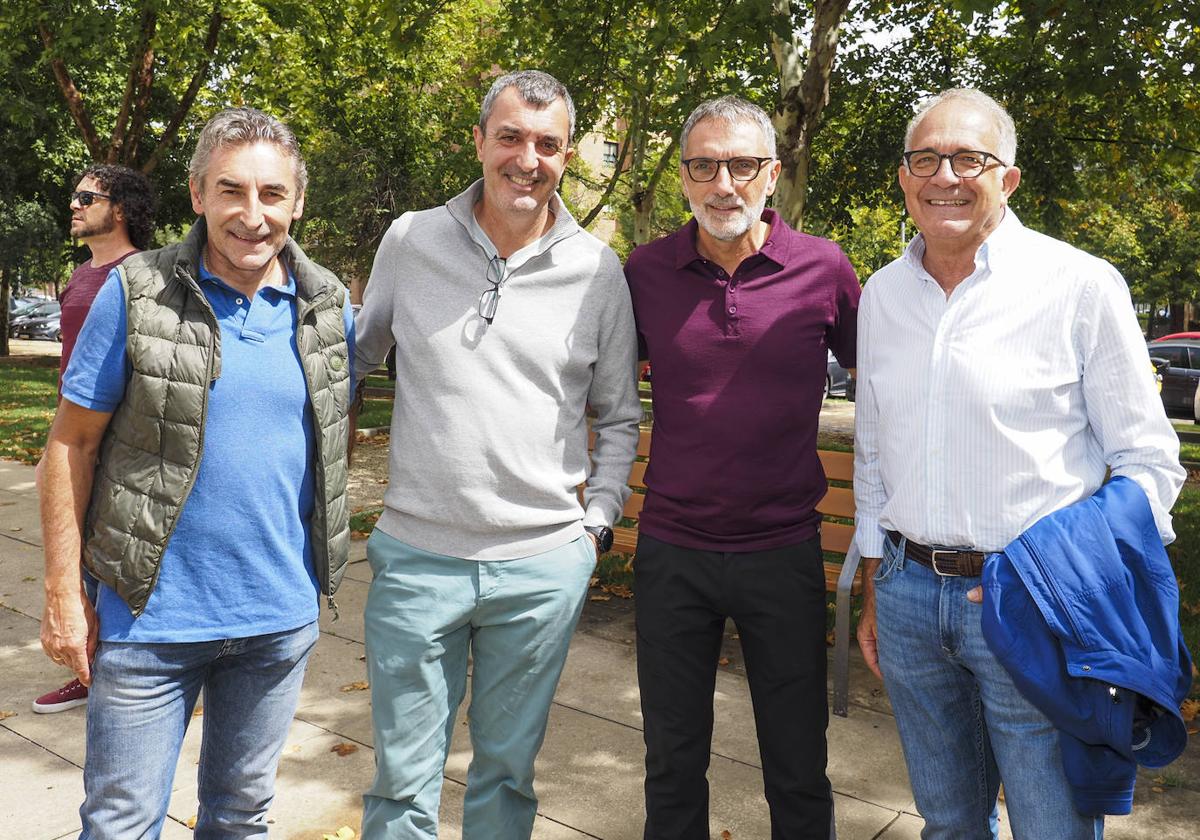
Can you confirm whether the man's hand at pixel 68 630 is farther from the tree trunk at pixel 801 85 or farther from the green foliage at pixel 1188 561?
the tree trunk at pixel 801 85

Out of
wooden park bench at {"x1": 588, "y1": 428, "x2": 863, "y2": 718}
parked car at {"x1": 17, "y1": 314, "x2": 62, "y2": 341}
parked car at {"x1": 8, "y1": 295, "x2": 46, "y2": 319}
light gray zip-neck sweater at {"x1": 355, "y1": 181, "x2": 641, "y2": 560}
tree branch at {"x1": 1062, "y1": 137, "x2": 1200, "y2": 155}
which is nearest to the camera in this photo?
light gray zip-neck sweater at {"x1": 355, "y1": 181, "x2": 641, "y2": 560}

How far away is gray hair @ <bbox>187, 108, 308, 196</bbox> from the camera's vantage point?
Answer: 2424 millimetres

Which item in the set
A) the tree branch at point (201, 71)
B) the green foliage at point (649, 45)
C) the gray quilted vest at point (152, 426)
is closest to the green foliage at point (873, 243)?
the green foliage at point (649, 45)

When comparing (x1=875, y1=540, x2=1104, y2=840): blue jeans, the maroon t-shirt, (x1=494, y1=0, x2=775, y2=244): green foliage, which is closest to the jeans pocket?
(x1=875, y1=540, x2=1104, y2=840): blue jeans

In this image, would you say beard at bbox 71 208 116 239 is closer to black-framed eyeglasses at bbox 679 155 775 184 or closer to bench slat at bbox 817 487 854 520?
black-framed eyeglasses at bbox 679 155 775 184

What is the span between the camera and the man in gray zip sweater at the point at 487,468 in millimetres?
2713

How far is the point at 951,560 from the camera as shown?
94.3 inches

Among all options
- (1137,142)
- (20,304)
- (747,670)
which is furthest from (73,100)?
(20,304)

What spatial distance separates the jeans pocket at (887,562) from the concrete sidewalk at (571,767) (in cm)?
142

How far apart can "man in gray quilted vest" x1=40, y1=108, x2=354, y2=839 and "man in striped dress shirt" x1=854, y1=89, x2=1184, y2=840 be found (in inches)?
57.6

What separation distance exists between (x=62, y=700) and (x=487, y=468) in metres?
2.99

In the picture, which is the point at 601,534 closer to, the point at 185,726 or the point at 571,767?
the point at 185,726

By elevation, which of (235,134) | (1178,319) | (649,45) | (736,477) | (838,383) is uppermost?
(649,45)

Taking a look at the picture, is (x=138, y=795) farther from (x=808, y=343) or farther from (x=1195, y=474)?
(x=1195, y=474)
